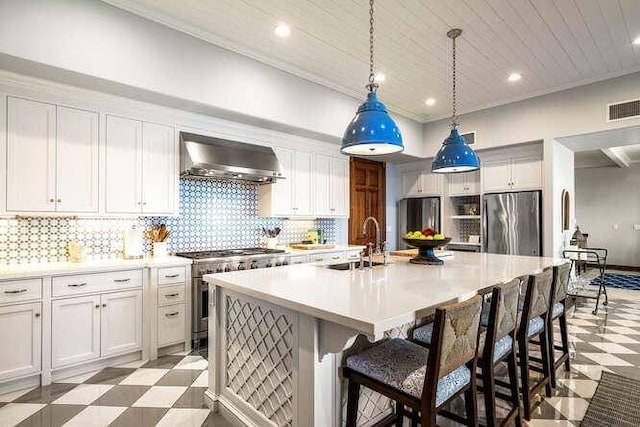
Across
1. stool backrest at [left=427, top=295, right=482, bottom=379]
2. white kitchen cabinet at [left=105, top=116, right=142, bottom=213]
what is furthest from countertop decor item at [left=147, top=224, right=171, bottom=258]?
stool backrest at [left=427, top=295, right=482, bottom=379]

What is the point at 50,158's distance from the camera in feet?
9.36

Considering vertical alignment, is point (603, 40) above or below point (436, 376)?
above

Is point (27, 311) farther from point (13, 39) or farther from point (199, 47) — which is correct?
point (199, 47)

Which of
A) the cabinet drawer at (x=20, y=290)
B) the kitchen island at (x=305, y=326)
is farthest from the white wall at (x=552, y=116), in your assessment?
the cabinet drawer at (x=20, y=290)

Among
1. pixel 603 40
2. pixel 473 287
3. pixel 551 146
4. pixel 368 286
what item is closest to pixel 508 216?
pixel 551 146

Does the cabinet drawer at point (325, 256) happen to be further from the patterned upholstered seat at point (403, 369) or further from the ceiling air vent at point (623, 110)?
the ceiling air vent at point (623, 110)

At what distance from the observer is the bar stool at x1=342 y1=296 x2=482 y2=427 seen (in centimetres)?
138

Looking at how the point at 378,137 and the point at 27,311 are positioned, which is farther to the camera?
the point at 27,311

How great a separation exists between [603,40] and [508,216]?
8.12 ft

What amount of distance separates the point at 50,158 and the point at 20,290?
1.08 meters

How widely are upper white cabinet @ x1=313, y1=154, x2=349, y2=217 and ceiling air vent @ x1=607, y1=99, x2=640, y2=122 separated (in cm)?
343

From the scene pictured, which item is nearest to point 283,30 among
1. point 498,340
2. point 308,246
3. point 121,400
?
point 308,246

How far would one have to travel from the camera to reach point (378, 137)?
2.27 m

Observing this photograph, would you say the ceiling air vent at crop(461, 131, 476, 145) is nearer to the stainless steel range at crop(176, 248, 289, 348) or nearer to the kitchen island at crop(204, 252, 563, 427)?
the kitchen island at crop(204, 252, 563, 427)
